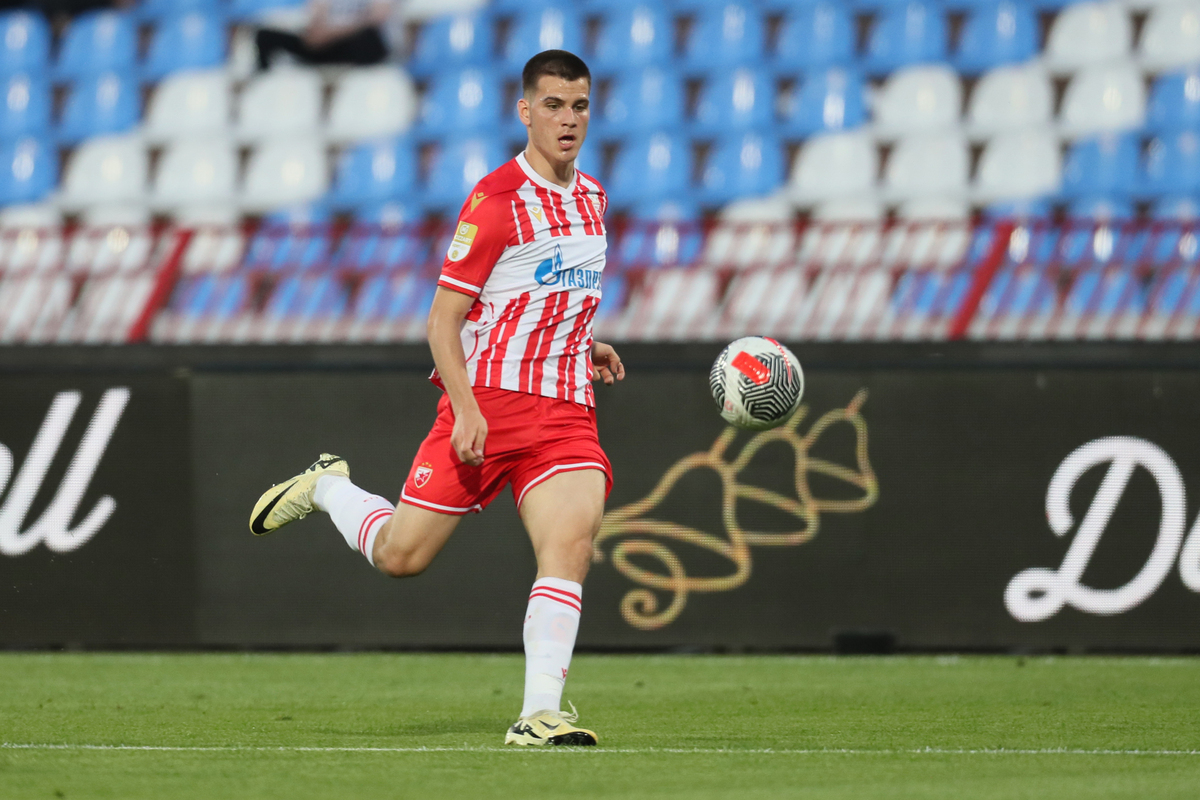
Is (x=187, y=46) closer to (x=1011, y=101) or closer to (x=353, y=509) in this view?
(x=1011, y=101)

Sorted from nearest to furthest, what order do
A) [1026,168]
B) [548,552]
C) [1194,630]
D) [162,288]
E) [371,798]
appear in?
1. [371,798]
2. [548,552]
3. [1194,630]
4. [162,288]
5. [1026,168]

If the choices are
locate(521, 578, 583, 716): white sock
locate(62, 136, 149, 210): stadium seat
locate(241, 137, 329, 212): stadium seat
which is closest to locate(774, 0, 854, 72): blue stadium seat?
locate(241, 137, 329, 212): stadium seat

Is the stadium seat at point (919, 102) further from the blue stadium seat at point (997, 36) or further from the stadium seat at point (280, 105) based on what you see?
the stadium seat at point (280, 105)

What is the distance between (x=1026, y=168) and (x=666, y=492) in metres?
5.22

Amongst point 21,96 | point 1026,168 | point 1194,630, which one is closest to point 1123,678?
point 1194,630

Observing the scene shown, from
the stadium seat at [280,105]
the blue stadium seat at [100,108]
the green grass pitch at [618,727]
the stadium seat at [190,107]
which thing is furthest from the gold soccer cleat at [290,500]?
the blue stadium seat at [100,108]

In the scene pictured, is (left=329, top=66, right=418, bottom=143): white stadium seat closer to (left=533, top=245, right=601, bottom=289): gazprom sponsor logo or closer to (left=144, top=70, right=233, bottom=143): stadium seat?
(left=144, top=70, right=233, bottom=143): stadium seat

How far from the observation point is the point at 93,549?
8484 millimetres

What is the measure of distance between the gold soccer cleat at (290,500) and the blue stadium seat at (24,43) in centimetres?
988

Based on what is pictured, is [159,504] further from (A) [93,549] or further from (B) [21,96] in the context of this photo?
(B) [21,96]

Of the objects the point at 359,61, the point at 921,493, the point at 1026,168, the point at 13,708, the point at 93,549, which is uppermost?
the point at 359,61

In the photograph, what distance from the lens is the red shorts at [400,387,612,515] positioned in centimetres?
537

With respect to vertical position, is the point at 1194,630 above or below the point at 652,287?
below

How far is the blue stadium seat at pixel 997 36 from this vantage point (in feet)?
42.8
